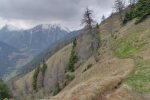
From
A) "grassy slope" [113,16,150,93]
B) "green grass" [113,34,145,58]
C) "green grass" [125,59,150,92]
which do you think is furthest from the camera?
"green grass" [113,34,145,58]

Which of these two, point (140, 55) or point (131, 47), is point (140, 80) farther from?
point (131, 47)

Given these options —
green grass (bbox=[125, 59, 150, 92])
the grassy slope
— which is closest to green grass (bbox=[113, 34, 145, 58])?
the grassy slope

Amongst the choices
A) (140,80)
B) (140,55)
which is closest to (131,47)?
(140,55)

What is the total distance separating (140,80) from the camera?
3447 cm

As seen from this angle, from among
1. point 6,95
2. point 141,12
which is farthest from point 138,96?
point 6,95

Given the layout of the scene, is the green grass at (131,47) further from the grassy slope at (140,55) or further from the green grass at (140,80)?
the green grass at (140,80)

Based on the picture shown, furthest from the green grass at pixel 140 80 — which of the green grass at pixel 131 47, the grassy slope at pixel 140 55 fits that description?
the green grass at pixel 131 47

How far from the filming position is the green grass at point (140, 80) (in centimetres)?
3157

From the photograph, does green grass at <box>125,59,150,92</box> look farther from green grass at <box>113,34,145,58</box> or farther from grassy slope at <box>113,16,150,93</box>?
green grass at <box>113,34,145,58</box>

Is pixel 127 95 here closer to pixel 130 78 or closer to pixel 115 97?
pixel 115 97

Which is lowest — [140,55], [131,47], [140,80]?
[140,80]

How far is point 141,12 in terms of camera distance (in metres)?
94.1

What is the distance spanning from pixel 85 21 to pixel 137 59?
92.0 ft

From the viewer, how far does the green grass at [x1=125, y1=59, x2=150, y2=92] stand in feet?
104
